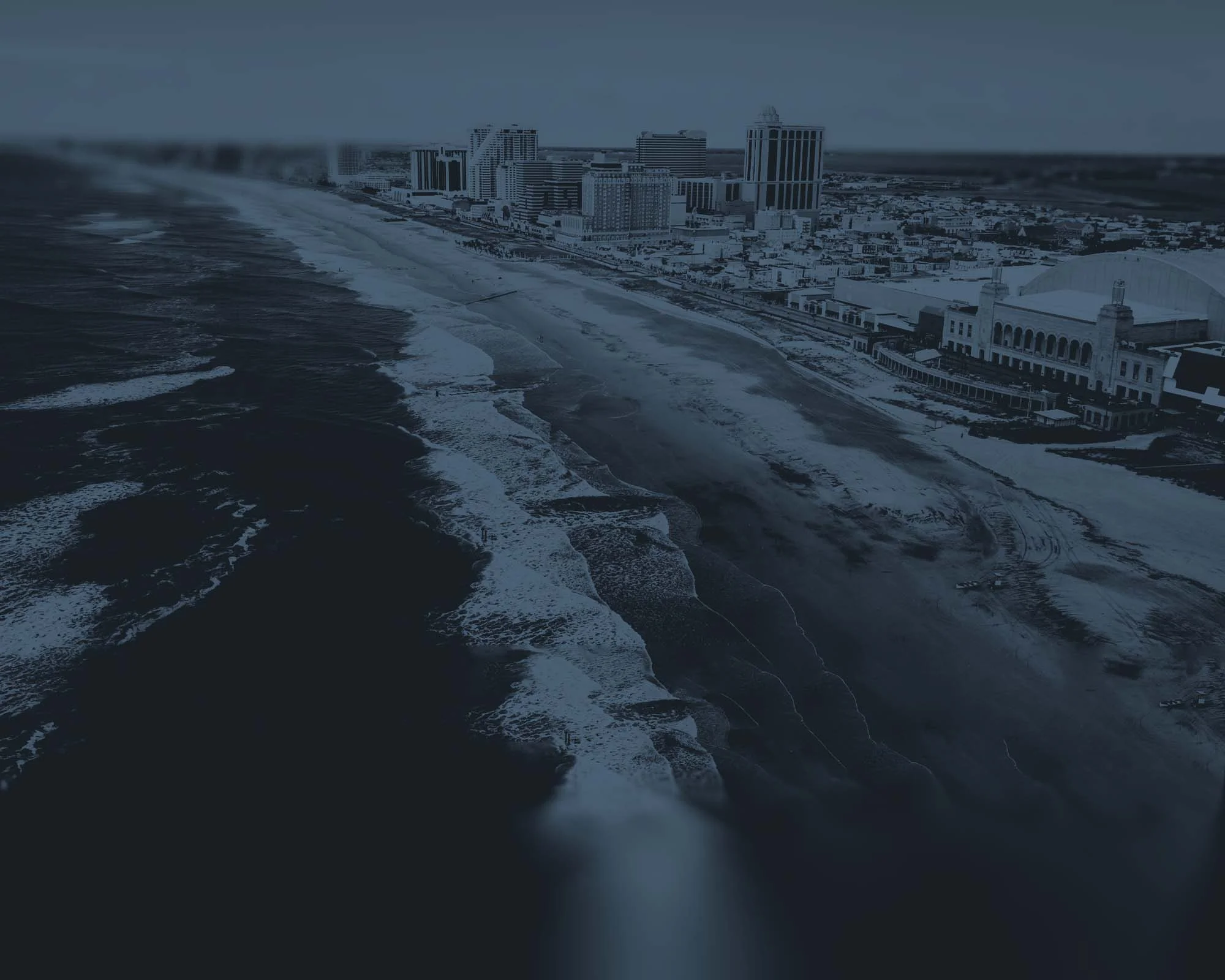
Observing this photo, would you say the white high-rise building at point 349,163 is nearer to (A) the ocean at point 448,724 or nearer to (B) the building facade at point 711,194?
(B) the building facade at point 711,194

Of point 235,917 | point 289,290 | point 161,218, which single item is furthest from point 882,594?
point 161,218

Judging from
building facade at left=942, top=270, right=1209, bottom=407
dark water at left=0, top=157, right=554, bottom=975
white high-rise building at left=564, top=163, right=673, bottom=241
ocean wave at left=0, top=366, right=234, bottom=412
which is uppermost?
white high-rise building at left=564, top=163, right=673, bottom=241

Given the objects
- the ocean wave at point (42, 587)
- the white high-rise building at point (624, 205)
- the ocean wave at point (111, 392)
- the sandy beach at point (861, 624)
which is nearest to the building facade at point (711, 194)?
the white high-rise building at point (624, 205)

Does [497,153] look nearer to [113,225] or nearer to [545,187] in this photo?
[545,187]

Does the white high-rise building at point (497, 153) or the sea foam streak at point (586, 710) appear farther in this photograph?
the white high-rise building at point (497, 153)

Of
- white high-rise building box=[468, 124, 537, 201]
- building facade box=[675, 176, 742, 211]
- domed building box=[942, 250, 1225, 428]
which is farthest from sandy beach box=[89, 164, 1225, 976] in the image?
white high-rise building box=[468, 124, 537, 201]

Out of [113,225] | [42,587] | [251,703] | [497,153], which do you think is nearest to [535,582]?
[251,703]

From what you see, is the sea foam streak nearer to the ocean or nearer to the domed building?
the ocean
